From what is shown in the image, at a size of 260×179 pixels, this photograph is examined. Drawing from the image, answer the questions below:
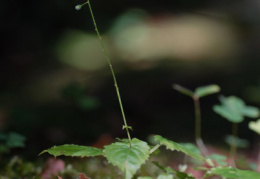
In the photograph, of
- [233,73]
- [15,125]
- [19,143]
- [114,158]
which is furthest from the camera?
[233,73]

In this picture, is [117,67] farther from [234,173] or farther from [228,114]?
[234,173]

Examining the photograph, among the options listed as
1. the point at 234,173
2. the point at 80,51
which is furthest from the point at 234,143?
the point at 80,51

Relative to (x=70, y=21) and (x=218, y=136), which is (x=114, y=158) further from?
(x=70, y=21)

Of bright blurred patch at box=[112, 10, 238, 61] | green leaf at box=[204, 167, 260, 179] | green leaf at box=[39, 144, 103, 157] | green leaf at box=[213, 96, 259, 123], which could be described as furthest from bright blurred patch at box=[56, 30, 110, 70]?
green leaf at box=[204, 167, 260, 179]

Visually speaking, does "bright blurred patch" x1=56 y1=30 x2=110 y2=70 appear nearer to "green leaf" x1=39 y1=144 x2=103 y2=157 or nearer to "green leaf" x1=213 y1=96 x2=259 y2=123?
"green leaf" x1=213 y1=96 x2=259 y2=123

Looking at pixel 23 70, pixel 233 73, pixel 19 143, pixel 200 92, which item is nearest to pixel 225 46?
pixel 233 73

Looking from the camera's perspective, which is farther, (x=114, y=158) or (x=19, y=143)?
(x=19, y=143)

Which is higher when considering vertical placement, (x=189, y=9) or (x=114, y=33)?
(x=189, y=9)

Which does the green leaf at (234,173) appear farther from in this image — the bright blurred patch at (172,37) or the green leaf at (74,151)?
the bright blurred patch at (172,37)
